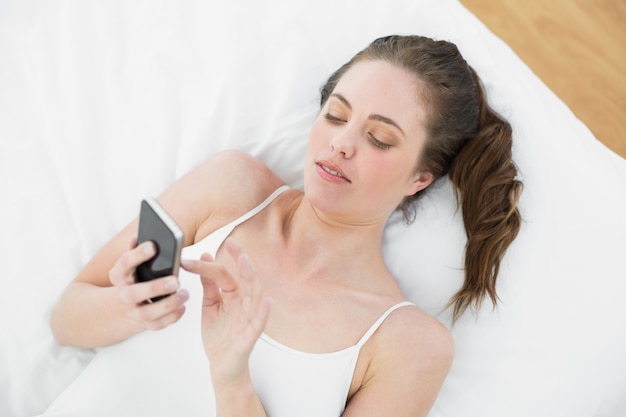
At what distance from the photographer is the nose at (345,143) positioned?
129 cm

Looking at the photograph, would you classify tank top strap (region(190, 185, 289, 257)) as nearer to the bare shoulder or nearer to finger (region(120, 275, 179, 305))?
the bare shoulder

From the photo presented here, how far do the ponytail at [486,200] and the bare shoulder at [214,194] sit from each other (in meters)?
0.48

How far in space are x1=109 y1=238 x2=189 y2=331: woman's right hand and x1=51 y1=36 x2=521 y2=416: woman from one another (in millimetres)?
102

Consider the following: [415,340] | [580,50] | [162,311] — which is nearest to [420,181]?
[415,340]

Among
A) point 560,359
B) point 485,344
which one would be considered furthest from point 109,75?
point 560,359

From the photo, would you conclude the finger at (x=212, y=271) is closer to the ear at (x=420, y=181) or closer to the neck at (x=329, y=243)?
the neck at (x=329, y=243)

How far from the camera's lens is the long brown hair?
4.60 feet

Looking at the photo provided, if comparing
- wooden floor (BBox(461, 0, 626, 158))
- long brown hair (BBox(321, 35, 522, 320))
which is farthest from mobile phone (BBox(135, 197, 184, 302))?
wooden floor (BBox(461, 0, 626, 158))

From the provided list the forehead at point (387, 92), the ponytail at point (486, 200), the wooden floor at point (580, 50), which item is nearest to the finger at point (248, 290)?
the forehead at point (387, 92)

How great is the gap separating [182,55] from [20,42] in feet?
1.33

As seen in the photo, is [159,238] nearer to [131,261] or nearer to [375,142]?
[131,261]

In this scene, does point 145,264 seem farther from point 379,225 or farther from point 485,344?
point 485,344

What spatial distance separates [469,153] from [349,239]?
342 millimetres

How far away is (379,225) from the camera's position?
4.94 ft
